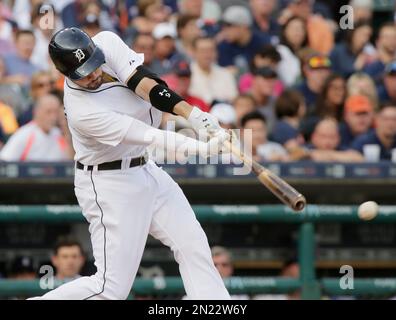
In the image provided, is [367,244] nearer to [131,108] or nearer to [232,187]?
[232,187]

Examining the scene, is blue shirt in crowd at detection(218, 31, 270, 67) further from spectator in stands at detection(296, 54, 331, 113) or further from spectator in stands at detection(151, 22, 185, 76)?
spectator in stands at detection(296, 54, 331, 113)

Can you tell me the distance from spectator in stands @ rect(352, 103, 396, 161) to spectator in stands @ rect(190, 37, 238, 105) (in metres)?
1.17

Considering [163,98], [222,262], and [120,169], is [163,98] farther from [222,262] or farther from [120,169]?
[222,262]

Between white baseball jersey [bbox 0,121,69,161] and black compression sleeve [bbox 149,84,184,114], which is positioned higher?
black compression sleeve [bbox 149,84,184,114]

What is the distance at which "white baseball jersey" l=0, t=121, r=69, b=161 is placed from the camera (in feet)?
26.8

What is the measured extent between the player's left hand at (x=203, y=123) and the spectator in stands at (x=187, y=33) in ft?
12.1

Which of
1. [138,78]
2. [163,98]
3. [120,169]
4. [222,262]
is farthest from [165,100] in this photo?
[222,262]

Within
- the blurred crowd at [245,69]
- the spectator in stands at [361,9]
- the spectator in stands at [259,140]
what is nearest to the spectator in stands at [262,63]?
the blurred crowd at [245,69]

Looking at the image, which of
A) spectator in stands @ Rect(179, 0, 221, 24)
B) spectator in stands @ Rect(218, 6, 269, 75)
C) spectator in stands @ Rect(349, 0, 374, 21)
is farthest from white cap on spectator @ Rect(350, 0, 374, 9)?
spectator in stands @ Rect(179, 0, 221, 24)

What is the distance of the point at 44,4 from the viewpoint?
9.92 meters

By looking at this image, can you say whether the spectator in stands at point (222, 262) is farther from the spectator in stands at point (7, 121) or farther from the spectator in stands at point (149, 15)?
the spectator in stands at point (149, 15)

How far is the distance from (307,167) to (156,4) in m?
2.84

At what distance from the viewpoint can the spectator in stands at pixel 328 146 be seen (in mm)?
8367

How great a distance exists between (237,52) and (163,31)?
0.64m
